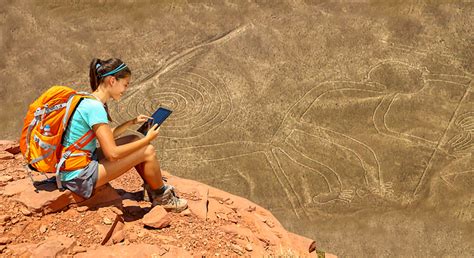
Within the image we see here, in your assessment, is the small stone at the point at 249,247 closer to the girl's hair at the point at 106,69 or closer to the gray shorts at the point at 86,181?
the gray shorts at the point at 86,181

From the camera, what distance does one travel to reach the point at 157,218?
16.0ft

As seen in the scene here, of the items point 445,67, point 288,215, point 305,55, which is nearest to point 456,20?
point 445,67

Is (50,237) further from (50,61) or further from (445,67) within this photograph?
(445,67)

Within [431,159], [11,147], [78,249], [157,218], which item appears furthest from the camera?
[431,159]

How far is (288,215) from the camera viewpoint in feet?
30.7

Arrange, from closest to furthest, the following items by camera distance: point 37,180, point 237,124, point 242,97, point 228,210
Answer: point 37,180 < point 228,210 < point 237,124 < point 242,97

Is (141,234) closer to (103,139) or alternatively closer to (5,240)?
(103,139)

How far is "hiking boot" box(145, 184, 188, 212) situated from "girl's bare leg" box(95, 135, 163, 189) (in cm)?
21

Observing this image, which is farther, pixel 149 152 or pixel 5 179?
pixel 5 179

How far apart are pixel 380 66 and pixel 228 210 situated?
842 cm

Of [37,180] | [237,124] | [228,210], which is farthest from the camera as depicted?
[237,124]

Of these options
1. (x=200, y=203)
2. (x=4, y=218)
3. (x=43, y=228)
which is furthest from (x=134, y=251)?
(x=200, y=203)

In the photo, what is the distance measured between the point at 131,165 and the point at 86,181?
0.43m

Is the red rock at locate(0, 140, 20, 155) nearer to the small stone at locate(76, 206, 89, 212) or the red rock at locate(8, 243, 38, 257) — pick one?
the small stone at locate(76, 206, 89, 212)
